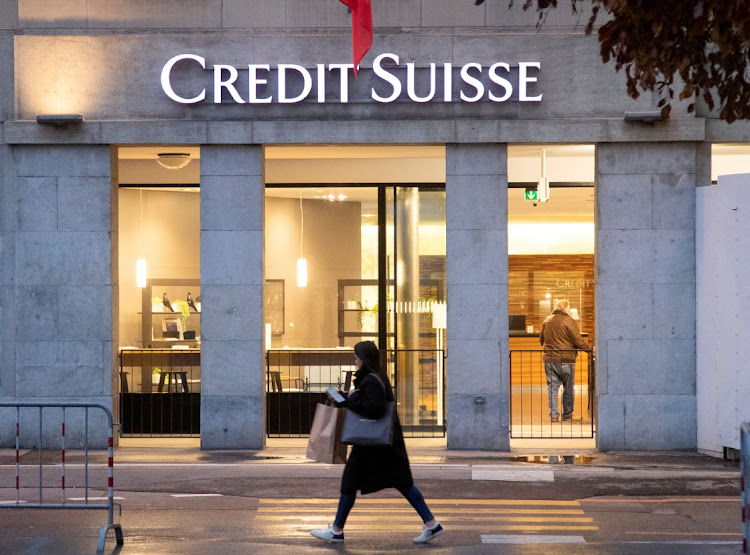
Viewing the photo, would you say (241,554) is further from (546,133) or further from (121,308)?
(121,308)

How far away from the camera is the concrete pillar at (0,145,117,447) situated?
15070mm

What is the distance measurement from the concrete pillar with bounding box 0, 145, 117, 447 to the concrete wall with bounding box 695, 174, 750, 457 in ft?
26.1

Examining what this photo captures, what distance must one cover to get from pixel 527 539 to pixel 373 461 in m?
1.56

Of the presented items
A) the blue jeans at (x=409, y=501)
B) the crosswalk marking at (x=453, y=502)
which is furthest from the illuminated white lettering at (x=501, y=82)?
the blue jeans at (x=409, y=501)

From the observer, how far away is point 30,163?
49.6 feet

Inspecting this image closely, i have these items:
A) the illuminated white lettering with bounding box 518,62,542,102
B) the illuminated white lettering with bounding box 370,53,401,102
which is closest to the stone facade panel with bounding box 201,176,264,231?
the illuminated white lettering with bounding box 370,53,401,102

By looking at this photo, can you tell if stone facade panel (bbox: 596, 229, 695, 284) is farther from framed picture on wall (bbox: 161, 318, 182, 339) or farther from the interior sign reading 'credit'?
framed picture on wall (bbox: 161, 318, 182, 339)

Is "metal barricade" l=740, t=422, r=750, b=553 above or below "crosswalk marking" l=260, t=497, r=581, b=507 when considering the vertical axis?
above

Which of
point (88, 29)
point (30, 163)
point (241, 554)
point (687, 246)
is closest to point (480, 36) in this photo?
point (687, 246)

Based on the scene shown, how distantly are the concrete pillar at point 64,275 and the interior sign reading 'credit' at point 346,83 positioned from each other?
1.77 m

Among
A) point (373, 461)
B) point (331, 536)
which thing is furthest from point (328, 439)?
point (331, 536)

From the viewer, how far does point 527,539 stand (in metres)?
9.58

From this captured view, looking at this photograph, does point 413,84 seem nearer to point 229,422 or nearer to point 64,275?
point 229,422

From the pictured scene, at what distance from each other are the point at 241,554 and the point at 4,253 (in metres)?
7.94
